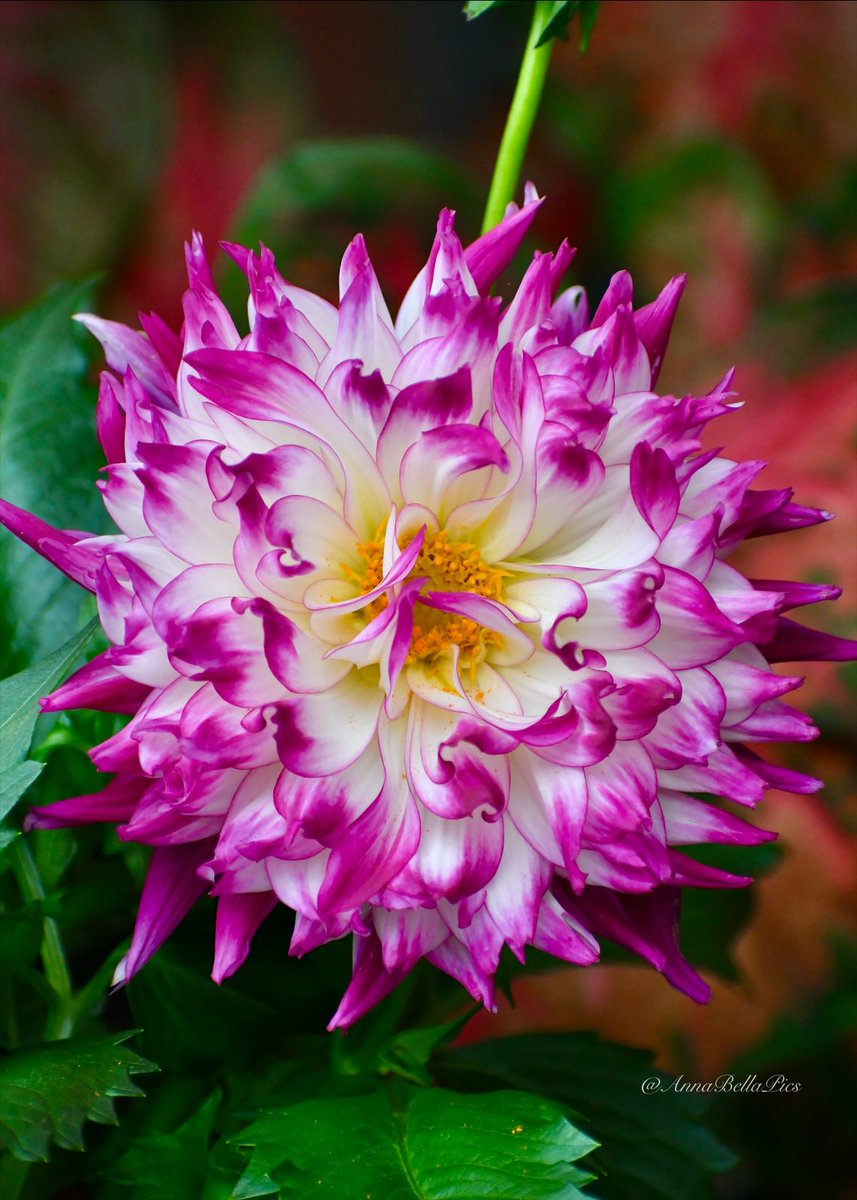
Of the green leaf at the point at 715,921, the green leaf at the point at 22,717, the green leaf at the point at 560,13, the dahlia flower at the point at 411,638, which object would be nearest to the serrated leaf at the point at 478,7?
the green leaf at the point at 560,13

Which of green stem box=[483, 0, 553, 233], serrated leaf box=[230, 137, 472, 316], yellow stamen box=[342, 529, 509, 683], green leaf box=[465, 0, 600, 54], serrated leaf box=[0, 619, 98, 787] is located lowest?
serrated leaf box=[0, 619, 98, 787]

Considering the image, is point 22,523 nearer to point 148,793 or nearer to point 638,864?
point 148,793

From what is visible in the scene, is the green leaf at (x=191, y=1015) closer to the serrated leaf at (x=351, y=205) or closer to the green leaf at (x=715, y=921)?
the green leaf at (x=715, y=921)

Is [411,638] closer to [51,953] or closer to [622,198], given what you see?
[51,953]

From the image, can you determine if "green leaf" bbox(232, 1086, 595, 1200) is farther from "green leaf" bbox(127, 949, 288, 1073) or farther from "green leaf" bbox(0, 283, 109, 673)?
"green leaf" bbox(0, 283, 109, 673)

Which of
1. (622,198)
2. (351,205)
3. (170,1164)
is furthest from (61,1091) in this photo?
(622,198)

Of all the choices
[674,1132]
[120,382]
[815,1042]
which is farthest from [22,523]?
[815,1042]

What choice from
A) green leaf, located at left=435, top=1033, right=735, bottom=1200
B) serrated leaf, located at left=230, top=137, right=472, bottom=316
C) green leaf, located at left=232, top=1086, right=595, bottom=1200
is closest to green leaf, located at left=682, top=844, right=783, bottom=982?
green leaf, located at left=435, top=1033, right=735, bottom=1200
